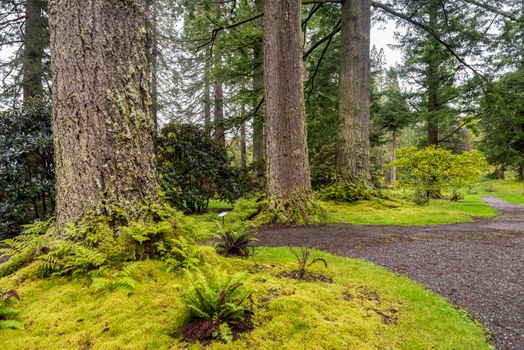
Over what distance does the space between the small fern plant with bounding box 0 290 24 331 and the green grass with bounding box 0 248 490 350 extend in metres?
0.05

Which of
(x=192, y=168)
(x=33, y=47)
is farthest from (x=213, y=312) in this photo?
(x=33, y=47)

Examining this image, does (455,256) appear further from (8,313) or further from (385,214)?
(8,313)

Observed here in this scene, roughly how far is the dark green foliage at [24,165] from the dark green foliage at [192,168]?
7.88 feet

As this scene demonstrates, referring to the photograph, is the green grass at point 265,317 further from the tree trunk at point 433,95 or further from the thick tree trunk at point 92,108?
the tree trunk at point 433,95

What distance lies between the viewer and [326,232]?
564cm

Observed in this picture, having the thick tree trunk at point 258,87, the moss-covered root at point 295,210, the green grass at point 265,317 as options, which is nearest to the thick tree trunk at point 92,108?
the green grass at point 265,317

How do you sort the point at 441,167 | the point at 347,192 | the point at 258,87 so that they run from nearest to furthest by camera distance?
the point at 347,192, the point at 441,167, the point at 258,87

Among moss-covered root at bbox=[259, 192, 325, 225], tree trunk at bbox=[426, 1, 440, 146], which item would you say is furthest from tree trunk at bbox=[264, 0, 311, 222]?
tree trunk at bbox=[426, 1, 440, 146]

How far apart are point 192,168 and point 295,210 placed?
3.45 metres

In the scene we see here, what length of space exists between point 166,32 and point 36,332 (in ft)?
73.4

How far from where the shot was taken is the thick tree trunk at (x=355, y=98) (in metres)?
8.71

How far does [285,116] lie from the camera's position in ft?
21.1

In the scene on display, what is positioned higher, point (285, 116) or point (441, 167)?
point (285, 116)

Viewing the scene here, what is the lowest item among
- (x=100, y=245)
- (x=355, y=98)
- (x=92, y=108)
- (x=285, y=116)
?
(x=100, y=245)
